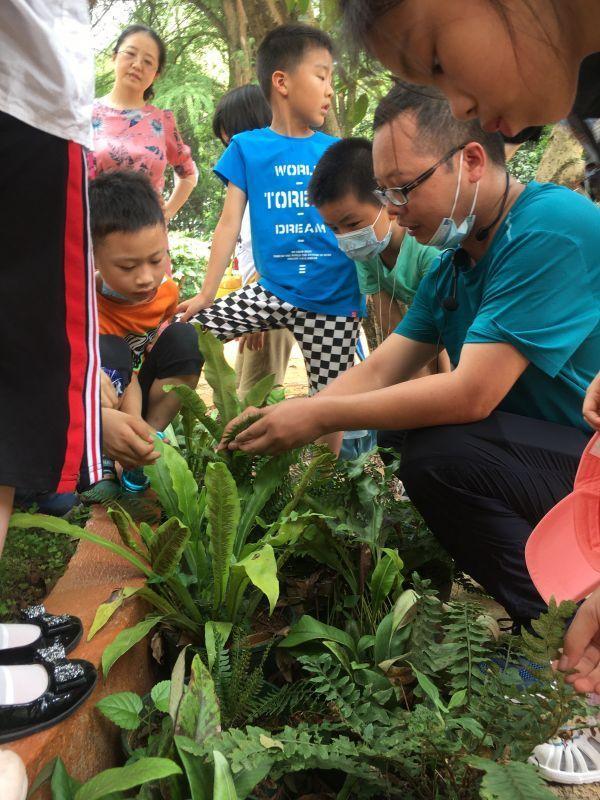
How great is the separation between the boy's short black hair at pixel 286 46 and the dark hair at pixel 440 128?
1338mm

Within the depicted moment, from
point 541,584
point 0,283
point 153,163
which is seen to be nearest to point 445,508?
point 541,584

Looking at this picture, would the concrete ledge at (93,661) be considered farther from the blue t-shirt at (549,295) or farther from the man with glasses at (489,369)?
the blue t-shirt at (549,295)

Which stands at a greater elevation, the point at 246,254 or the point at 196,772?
the point at 246,254

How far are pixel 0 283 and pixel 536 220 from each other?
48.3 inches

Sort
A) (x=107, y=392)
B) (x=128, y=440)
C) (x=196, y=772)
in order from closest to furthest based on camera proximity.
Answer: (x=196, y=772), (x=128, y=440), (x=107, y=392)

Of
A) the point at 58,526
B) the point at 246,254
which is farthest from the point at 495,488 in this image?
the point at 246,254

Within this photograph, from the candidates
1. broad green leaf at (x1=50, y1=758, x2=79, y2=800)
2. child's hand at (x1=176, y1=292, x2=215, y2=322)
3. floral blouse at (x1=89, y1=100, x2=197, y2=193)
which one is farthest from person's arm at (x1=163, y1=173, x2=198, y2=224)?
broad green leaf at (x1=50, y1=758, x2=79, y2=800)

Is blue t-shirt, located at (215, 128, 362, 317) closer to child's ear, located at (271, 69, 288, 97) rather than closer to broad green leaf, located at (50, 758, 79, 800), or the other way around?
child's ear, located at (271, 69, 288, 97)

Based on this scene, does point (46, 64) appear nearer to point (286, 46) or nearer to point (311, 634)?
point (311, 634)

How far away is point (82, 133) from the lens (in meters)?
1.33

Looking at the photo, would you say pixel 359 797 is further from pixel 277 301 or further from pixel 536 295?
pixel 277 301

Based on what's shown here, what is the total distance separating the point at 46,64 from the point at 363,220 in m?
1.66

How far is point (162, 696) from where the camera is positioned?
4.46 ft

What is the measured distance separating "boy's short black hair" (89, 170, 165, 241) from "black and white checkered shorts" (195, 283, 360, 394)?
59 cm
